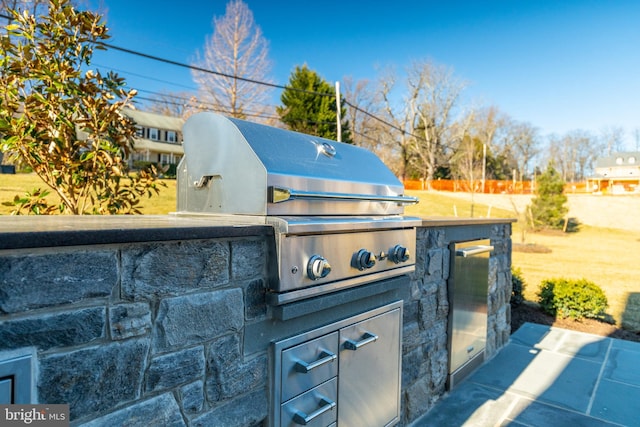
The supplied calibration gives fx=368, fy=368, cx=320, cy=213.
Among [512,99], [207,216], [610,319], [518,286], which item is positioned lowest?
[610,319]

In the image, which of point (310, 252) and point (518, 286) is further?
point (518, 286)

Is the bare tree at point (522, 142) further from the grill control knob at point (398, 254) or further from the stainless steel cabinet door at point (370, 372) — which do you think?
the stainless steel cabinet door at point (370, 372)

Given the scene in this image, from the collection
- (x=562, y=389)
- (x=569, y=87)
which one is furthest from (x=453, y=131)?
(x=562, y=389)

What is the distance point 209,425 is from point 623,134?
193 feet

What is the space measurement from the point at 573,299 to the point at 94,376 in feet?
18.8

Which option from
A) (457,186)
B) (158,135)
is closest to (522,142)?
(457,186)

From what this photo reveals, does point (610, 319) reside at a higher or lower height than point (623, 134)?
lower

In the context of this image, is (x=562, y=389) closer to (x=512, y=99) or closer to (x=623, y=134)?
(x=512, y=99)

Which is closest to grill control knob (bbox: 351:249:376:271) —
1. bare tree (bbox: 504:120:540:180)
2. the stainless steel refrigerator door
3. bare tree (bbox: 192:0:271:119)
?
the stainless steel refrigerator door

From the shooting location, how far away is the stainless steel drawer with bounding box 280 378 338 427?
146 cm

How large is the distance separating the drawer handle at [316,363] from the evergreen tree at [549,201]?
18.1 m

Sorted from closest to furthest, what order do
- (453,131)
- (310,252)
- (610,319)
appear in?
1. (310,252)
2. (610,319)
3. (453,131)

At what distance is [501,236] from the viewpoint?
3857 mm

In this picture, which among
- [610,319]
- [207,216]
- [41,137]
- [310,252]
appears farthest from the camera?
[610,319]
